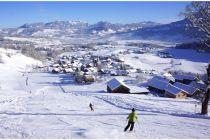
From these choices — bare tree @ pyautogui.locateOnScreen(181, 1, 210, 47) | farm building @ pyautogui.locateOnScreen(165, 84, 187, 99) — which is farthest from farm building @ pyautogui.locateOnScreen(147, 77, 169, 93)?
bare tree @ pyautogui.locateOnScreen(181, 1, 210, 47)

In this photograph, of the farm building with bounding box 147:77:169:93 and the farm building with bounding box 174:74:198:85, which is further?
the farm building with bounding box 174:74:198:85

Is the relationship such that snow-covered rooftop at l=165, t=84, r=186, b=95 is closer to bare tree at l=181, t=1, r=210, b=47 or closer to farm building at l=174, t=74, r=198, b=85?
farm building at l=174, t=74, r=198, b=85

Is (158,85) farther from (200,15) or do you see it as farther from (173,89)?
(200,15)

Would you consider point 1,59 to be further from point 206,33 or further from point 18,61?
point 206,33

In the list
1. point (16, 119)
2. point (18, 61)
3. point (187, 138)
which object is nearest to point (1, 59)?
point (18, 61)

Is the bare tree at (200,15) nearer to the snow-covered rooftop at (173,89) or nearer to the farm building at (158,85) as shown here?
the snow-covered rooftop at (173,89)

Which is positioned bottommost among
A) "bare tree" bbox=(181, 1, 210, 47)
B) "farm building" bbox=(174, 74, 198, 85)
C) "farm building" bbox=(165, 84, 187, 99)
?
"farm building" bbox=(165, 84, 187, 99)

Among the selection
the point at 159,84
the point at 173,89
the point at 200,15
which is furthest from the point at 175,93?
the point at 200,15

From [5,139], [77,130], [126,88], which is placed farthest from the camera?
[126,88]
